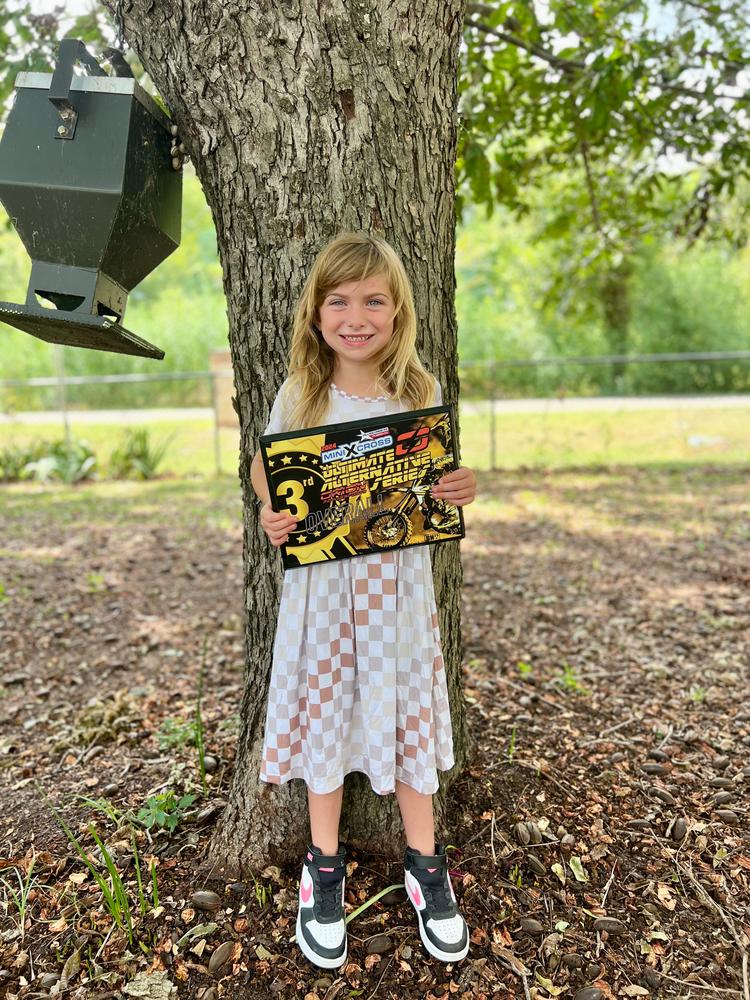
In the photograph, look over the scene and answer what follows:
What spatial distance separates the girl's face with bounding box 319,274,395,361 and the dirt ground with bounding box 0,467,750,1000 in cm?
148

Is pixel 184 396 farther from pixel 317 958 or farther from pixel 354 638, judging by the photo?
pixel 317 958

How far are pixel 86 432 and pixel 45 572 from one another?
285 inches

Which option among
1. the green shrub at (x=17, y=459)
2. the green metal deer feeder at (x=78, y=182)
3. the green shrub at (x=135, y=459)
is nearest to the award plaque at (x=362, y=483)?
the green metal deer feeder at (x=78, y=182)

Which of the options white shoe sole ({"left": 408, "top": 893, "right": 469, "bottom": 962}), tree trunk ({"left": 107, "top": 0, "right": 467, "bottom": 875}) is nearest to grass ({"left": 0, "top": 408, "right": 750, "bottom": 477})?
tree trunk ({"left": 107, "top": 0, "right": 467, "bottom": 875})

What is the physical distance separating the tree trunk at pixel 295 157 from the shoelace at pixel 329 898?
241 millimetres

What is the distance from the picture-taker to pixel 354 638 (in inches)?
79.7

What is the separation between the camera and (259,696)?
2316mm

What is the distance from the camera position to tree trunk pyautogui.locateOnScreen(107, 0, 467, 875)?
191 cm

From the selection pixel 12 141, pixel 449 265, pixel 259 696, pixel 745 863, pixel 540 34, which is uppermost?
pixel 540 34

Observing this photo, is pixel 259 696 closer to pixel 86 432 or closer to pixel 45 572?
pixel 45 572

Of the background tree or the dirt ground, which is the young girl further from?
the background tree

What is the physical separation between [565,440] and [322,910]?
9.59m

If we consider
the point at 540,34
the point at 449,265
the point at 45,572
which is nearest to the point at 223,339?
the point at 45,572

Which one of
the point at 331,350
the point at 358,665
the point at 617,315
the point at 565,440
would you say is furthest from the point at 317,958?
the point at 617,315
